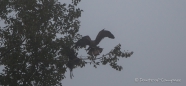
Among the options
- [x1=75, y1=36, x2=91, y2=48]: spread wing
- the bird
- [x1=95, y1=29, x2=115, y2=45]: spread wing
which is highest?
[x1=95, y1=29, x2=115, y2=45]: spread wing

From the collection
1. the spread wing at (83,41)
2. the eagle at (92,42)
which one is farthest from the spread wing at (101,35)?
the spread wing at (83,41)

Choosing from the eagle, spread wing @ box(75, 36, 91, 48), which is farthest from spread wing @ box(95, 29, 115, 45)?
spread wing @ box(75, 36, 91, 48)

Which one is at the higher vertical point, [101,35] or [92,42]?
[101,35]

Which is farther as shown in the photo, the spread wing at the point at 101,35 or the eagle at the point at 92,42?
the spread wing at the point at 101,35

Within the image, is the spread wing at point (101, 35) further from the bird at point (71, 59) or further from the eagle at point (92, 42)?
the bird at point (71, 59)

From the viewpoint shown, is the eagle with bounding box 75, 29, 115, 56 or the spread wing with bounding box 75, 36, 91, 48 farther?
the spread wing with bounding box 75, 36, 91, 48

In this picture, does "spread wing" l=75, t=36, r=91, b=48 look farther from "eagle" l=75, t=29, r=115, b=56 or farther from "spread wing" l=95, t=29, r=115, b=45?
"spread wing" l=95, t=29, r=115, b=45

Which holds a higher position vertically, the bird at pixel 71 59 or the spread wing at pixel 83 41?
the spread wing at pixel 83 41

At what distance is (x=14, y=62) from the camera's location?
37.2 ft

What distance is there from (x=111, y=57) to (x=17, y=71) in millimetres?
3738

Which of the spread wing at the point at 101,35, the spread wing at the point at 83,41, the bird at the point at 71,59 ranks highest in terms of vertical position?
the spread wing at the point at 101,35

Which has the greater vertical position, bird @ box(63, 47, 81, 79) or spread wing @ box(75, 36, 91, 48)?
spread wing @ box(75, 36, 91, 48)

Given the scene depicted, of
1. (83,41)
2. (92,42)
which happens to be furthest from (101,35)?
(83,41)

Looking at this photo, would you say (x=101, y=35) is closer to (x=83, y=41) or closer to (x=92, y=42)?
(x=92, y=42)
